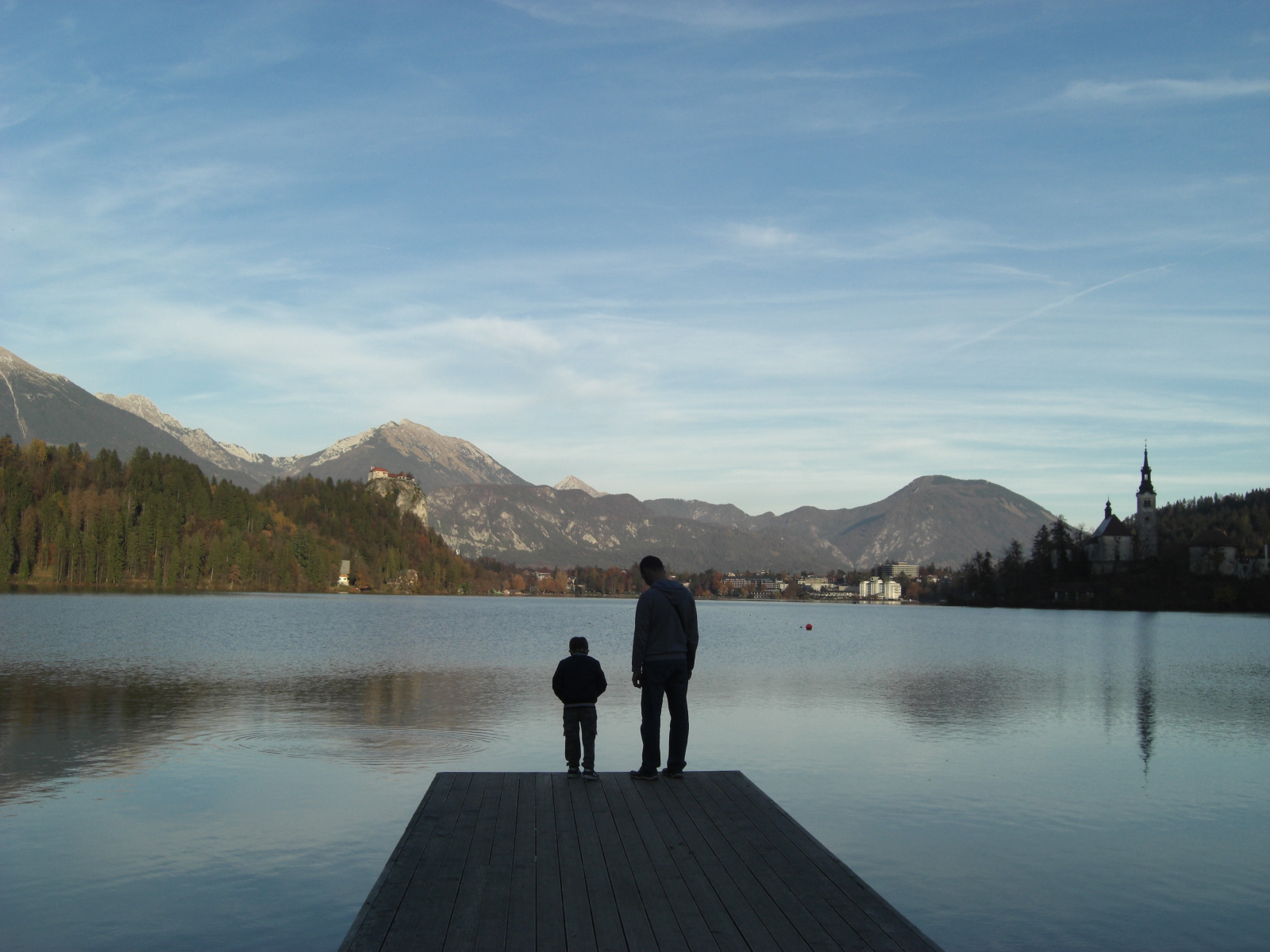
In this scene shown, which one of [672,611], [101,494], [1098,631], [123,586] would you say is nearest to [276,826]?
[672,611]

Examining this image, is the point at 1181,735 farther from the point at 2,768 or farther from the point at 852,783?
the point at 2,768

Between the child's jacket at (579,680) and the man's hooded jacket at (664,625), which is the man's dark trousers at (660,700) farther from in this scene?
the child's jacket at (579,680)

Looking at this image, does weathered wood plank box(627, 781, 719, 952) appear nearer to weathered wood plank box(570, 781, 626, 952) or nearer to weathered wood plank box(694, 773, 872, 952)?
weathered wood plank box(570, 781, 626, 952)

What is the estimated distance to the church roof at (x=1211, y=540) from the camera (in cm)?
19175

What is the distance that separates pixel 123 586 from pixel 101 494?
77.2 ft

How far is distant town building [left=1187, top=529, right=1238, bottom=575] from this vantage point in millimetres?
187375

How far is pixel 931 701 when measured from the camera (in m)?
35.0

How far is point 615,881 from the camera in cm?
986

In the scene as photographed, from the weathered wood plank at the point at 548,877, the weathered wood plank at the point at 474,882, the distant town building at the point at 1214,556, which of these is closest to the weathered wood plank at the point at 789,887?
the weathered wood plank at the point at 548,877

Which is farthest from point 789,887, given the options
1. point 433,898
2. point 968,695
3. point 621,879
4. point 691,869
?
point 968,695

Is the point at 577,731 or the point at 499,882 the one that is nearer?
the point at 499,882

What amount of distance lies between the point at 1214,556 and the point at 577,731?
678 ft

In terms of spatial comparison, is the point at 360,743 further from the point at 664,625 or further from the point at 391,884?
the point at 391,884

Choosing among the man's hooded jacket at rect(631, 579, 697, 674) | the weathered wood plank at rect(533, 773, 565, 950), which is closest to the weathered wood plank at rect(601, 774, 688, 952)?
the weathered wood plank at rect(533, 773, 565, 950)
